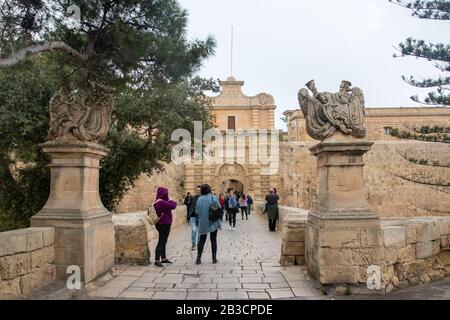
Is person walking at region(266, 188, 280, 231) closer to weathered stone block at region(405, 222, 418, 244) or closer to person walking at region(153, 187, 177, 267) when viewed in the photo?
person walking at region(153, 187, 177, 267)

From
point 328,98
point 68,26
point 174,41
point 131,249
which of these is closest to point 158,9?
point 174,41

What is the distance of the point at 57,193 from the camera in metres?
5.11

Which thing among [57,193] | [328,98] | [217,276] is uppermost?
[328,98]

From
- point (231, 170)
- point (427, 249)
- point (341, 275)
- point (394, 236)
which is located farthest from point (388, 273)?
point (231, 170)

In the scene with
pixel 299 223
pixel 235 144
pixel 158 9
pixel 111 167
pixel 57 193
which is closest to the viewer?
pixel 57 193

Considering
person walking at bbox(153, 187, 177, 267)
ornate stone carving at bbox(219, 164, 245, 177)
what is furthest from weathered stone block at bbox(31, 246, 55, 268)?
ornate stone carving at bbox(219, 164, 245, 177)

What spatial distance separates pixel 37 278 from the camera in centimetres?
443

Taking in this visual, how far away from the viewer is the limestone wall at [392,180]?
1098 inches

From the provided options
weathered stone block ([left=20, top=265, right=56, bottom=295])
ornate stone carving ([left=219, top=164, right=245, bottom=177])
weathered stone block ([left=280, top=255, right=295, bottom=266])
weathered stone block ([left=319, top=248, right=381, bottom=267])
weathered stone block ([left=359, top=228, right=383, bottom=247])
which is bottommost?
weathered stone block ([left=280, top=255, right=295, bottom=266])

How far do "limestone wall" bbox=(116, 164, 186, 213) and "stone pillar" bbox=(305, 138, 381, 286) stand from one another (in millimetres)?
25022

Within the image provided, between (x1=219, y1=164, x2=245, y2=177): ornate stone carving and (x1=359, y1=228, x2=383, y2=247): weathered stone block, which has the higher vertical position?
(x1=219, y1=164, x2=245, y2=177): ornate stone carving

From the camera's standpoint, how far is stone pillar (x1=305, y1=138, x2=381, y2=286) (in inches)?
197
